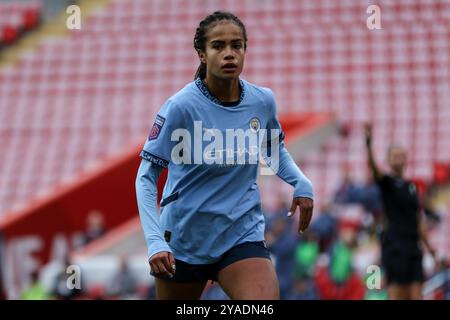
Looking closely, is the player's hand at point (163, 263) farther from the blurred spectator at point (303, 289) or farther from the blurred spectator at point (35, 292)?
the blurred spectator at point (35, 292)

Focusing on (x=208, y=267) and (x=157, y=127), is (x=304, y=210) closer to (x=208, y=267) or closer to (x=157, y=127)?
(x=208, y=267)

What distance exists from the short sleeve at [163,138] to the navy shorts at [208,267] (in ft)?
1.46

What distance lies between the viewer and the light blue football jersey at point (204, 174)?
479 cm

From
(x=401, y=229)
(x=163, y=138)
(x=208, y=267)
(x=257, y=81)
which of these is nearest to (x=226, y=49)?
(x=163, y=138)

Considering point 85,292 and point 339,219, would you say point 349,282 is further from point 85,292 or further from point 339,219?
point 85,292

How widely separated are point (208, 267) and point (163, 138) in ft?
1.91

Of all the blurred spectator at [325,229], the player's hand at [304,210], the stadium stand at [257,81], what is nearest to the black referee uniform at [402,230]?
the player's hand at [304,210]

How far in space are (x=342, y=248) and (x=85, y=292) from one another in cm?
329

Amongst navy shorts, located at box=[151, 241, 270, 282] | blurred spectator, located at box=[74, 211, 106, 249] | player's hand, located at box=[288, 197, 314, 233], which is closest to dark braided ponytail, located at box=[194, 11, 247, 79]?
player's hand, located at box=[288, 197, 314, 233]

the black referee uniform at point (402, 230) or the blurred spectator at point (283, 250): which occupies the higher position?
the black referee uniform at point (402, 230)

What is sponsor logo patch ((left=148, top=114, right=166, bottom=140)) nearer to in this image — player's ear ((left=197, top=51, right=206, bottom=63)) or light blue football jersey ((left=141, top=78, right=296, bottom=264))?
light blue football jersey ((left=141, top=78, right=296, bottom=264))

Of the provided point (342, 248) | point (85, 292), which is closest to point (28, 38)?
point (85, 292)

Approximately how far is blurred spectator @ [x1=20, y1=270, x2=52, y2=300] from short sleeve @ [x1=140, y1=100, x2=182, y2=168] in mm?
8941

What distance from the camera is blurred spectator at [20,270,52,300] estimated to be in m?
13.8
